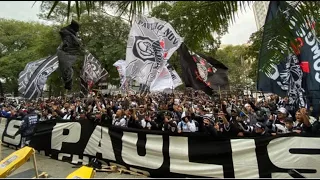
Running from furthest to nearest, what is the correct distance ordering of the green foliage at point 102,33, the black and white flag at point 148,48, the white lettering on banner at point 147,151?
the green foliage at point 102,33
the black and white flag at point 148,48
the white lettering on banner at point 147,151

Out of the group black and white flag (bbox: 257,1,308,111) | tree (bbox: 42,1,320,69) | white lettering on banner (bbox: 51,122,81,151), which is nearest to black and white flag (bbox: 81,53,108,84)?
white lettering on banner (bbox: 51,122,81,151)

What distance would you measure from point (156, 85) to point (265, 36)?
208 inches

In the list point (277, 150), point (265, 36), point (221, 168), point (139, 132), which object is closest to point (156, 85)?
A: point (139, 132)

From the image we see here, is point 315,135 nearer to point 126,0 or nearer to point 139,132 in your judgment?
point 139,132

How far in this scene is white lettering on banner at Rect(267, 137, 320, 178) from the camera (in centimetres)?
554

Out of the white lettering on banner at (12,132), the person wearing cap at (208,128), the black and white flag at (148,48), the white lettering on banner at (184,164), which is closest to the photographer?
the white lettering on banner at (184,164)

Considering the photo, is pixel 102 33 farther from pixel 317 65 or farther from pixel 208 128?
pixel 317 65

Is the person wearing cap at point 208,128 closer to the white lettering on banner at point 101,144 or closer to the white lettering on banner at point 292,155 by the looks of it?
the white lettering on banner at point 292,155

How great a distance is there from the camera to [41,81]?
11.0 m

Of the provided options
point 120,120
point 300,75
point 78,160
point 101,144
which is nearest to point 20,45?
point 78,160

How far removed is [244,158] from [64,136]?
5.09m

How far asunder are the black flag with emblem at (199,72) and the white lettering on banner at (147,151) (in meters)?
1.75

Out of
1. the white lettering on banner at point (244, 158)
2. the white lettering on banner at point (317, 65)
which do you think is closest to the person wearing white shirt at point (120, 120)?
the white lettering on banner at point (244, 158)

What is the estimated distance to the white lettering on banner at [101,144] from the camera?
7704 millimetres
